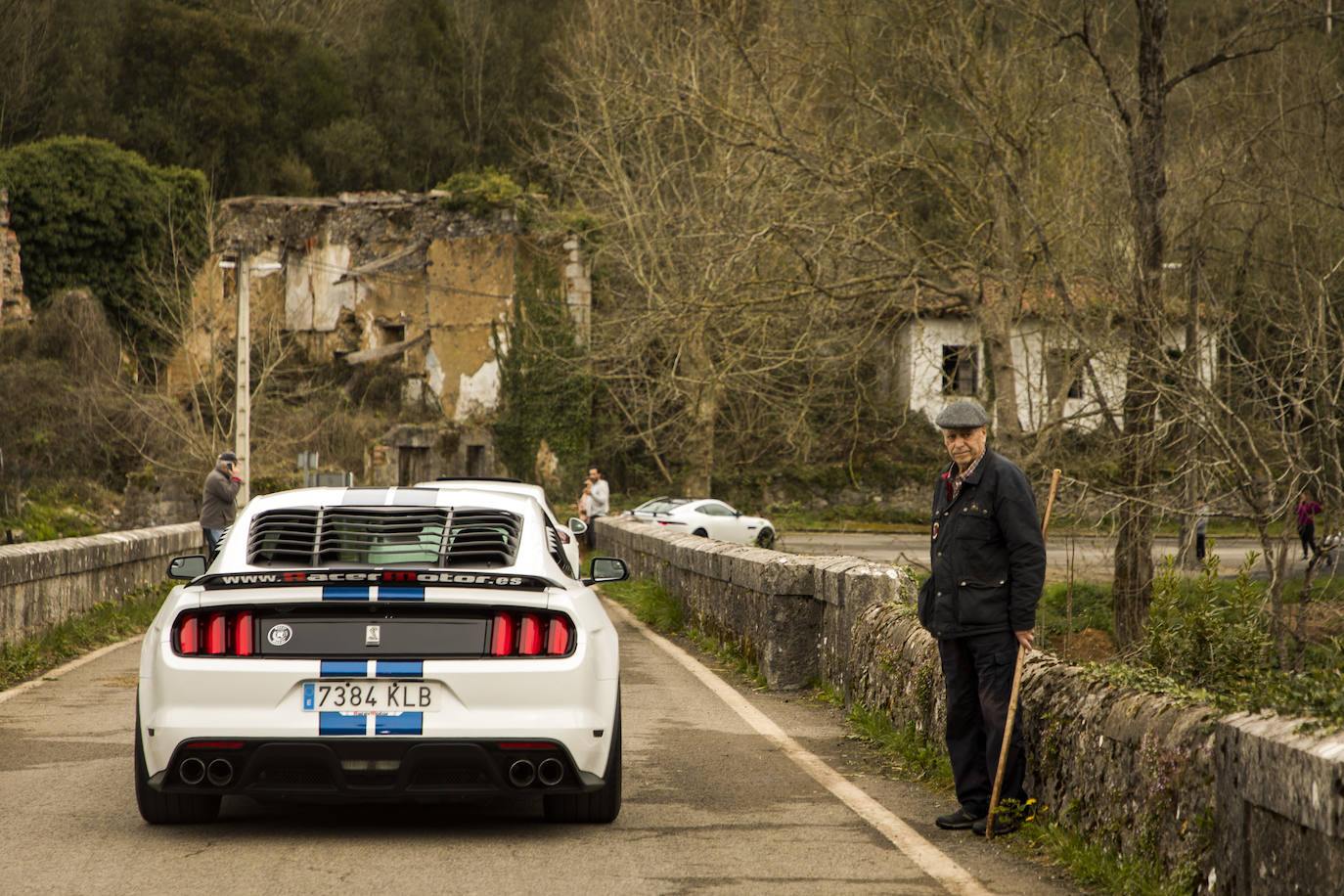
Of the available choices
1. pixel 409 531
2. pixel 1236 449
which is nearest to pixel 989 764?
pixel 409 531

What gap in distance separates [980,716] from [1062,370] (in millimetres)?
15746

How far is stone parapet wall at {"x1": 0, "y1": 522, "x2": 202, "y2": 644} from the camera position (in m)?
12.2

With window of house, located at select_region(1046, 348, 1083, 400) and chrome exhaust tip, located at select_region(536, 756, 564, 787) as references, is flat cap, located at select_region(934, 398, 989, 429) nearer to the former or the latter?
chrome exhaust tip, located at select_region(536, 756, 564, 787)

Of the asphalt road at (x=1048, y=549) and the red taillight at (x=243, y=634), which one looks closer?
the red taillight at (x=243, y=634)

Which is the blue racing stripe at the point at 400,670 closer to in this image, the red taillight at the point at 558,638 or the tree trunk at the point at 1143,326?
the red taillight at the point at 558,638

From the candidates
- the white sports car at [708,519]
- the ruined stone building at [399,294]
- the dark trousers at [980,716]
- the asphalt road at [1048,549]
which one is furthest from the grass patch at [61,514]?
the dark trousers at [980,716]

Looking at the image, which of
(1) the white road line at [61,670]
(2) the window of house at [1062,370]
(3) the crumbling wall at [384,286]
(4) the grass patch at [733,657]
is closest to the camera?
(1) the white road line at [61,670]

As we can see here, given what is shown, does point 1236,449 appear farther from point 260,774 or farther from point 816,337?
point 260,774

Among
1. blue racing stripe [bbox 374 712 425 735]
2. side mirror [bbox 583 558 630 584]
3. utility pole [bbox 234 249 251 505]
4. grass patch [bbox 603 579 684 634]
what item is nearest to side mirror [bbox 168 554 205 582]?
side mirror [bbox 583 558 630 584]

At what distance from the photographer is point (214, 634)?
5.74 m

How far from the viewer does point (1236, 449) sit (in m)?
→ 17.1

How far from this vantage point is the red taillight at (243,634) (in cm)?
571

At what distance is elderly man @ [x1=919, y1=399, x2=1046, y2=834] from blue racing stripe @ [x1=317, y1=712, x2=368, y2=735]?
2.42 m

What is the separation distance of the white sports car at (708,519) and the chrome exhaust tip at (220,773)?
28.9 m
